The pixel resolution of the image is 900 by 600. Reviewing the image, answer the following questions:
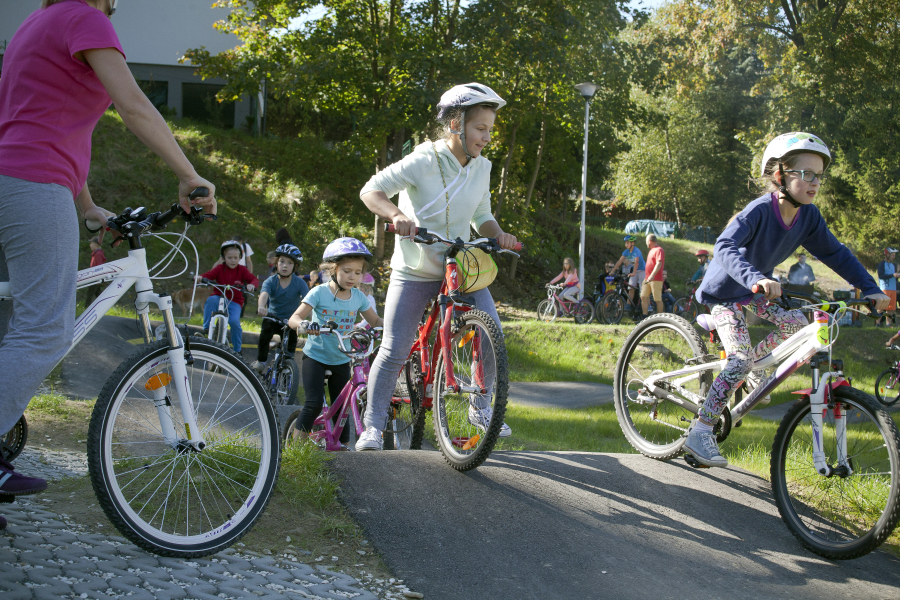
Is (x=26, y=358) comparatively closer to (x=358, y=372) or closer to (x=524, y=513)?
(x=524, y=513)

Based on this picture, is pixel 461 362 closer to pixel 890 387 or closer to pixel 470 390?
pixel 470 390

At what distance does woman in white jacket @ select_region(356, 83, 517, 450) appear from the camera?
404cm

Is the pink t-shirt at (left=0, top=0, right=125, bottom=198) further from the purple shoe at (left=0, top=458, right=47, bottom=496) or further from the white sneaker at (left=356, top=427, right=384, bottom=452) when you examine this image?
the white sneaker at (left=356, top=427, right=384, bottom=452)

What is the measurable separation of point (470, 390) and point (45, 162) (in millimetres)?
2238

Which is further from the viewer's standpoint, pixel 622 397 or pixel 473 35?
pixel 473 35

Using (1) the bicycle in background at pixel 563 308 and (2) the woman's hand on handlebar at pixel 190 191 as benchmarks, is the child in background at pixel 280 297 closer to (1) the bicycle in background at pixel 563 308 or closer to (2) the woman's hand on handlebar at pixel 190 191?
(2) the woman's hand on handlebar at pixel 190 191

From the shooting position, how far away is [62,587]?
2.29 m

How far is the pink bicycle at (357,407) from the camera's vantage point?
16.8 ft

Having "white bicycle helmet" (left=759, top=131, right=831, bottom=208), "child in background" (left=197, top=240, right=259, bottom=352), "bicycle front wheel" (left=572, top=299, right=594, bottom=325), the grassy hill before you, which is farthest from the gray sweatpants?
"bicycle front wheel" (left=572, top=299, right=594, bottom=325)

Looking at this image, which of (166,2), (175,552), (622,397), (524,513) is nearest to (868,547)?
(524,513)

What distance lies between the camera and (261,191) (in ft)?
71.8

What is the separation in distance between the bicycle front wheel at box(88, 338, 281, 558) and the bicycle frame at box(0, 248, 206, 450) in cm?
2

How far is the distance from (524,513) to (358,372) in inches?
83.0

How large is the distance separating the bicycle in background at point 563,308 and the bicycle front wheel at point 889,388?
26.7ft
